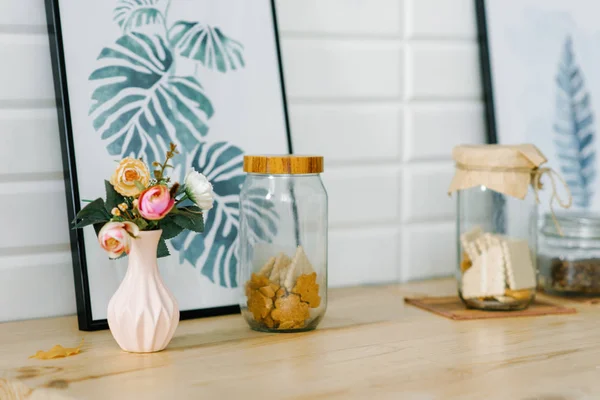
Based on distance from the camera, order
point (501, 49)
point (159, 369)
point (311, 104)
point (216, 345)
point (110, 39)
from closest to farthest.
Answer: point (159, 369), point (216, 345), point (110, 39), point (311, 104), point (501, 49)

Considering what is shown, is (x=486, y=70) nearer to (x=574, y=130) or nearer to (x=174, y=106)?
(x=574, y=130)

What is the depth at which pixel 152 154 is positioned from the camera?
127 cm

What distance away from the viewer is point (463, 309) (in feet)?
4.45

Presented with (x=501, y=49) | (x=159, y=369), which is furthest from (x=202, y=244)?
(x=501, y=49)

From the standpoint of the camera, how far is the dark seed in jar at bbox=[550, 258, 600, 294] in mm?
1459

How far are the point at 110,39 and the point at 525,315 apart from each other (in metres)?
0.82

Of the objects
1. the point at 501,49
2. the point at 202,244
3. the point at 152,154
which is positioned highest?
the point at 501,49

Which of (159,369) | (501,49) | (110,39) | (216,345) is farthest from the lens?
(501,49)

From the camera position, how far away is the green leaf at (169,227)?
3.65ft

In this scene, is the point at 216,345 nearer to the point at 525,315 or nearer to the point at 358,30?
the point at 525,315

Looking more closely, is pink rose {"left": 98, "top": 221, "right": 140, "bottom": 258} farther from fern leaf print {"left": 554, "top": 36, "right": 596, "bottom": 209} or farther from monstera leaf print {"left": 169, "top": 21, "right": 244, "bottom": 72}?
fern leaf print {"left": 554, "top": 36, "right": 596, "bottom": 209}

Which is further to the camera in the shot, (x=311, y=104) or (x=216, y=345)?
(x=311, y=104)

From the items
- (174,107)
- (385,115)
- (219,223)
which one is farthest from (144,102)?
(385,115)

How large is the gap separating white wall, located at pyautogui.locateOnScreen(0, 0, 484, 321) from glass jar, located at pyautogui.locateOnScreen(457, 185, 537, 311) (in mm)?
202
